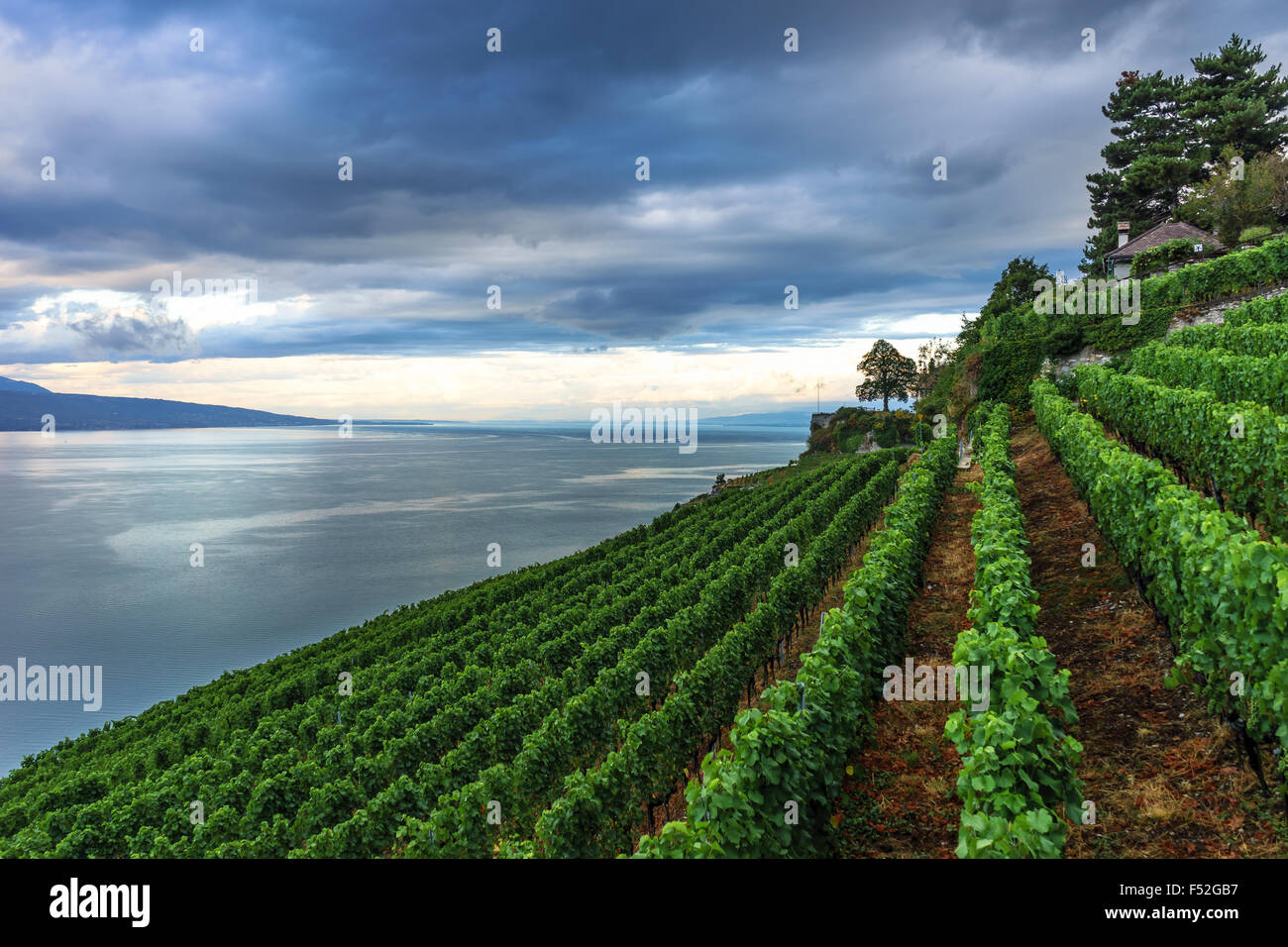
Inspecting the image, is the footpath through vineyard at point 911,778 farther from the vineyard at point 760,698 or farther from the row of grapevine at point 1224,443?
the row of grapevine at point 1224,443

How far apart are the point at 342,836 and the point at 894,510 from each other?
15.6 m

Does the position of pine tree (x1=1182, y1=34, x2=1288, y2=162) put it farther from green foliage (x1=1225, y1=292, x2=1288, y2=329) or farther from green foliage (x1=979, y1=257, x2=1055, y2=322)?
green foliage (x1=1225, y1=292, x2=1288, y2=329)

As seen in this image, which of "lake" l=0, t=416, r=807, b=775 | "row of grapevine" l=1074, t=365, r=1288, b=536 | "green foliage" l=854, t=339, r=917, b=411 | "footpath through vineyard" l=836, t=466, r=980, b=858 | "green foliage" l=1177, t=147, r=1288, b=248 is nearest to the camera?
"footpath through vineyard" l=836, t=466, r=980, b=858

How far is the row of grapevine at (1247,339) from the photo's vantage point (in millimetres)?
20172

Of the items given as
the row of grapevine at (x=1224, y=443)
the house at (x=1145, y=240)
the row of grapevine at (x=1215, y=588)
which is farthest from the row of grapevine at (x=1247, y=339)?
the house at (x=1145, y=240)

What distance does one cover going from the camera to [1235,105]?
51.4m

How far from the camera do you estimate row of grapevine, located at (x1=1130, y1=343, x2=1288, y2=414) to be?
1576cm

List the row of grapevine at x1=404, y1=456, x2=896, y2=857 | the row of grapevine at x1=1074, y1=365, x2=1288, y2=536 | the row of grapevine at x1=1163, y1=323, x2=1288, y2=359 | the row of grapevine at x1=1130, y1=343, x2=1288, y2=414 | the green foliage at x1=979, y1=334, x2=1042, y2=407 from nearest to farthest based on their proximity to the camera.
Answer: the row of grapevine at x1=404, y1=456, x2=896, y2=857
the row of grapevine at x1=1074, y1=365, x2=1288, y2=536
the row of grapevine at x1=1130, y1=343, x2=1288, y2=414
the row of grapevine at x1=1163, y1=323, x2=1288, y2=359
the green foliage at x1=979, y1=334, x2=1042, y2=407

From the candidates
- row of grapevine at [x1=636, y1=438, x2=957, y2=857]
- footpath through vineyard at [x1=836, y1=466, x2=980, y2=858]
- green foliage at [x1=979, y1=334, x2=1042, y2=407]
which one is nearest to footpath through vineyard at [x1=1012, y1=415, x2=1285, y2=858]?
footpath through vineyard at [x1=836, y1=466, x2=980, y2=858]

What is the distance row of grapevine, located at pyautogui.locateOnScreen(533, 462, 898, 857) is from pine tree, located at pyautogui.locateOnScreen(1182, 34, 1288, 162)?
200 ft

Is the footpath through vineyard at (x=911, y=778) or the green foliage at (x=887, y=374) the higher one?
the green foliage at (x=887, y=374)

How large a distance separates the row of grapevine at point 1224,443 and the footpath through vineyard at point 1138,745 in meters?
2.58

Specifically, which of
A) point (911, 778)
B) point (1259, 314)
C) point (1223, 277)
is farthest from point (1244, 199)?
point (911, 778)
